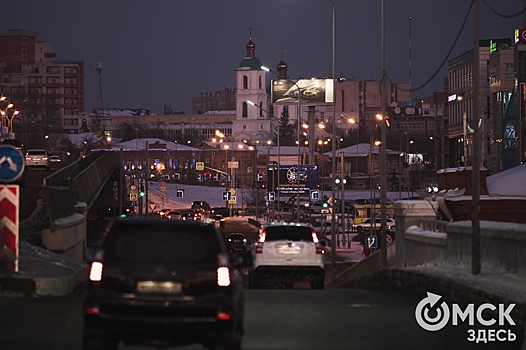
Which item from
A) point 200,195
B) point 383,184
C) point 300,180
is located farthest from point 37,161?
point 200,195

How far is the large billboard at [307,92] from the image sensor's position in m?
147

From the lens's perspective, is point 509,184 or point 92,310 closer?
point 92,310

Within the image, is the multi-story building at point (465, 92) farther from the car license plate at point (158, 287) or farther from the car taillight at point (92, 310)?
the car taillight at point (92, 310)

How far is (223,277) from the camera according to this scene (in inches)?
416

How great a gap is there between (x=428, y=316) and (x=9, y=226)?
749 centimetres

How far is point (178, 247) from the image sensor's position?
420 inches

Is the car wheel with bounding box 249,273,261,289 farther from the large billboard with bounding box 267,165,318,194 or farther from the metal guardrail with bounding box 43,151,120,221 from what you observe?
the large billboard with bounding box 267,165,318,194

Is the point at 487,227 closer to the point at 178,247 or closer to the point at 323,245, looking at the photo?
the point at 323,245

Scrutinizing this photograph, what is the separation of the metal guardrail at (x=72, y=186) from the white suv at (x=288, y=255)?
5351 millimetres

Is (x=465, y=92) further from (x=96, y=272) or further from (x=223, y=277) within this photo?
(x=96, y=272)

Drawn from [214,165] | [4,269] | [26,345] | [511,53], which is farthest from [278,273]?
[214,165]

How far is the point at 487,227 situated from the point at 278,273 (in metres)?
6.86

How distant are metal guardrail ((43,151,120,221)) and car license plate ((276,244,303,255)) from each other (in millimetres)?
5708

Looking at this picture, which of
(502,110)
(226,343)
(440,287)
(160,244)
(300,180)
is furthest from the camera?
(502,110)
